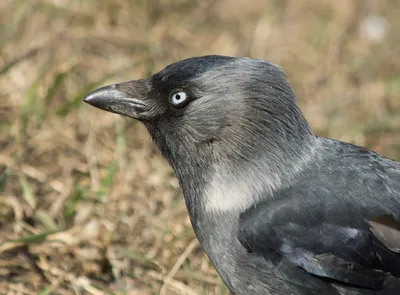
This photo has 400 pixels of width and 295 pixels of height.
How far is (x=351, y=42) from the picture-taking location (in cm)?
802

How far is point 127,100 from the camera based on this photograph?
4285 mm

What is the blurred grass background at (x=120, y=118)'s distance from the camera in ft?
15.9

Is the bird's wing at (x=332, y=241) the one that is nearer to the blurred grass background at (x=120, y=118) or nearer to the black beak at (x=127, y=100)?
the black beak at (x=127, y=100)

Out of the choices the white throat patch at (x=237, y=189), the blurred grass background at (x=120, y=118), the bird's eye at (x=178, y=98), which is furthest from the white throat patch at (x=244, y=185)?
the blurred grass background at (x=120, y=118)

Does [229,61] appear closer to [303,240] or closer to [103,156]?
[303,240]

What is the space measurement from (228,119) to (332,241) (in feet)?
2.75

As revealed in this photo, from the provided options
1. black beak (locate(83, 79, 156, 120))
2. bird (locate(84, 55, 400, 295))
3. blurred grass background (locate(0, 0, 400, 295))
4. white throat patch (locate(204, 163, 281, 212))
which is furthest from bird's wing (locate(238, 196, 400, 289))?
blurred grass background (locate(0, 0, 400, 295))

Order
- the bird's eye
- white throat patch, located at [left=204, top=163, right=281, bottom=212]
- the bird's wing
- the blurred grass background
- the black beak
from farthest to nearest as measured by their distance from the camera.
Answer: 1. the blurred grass background
2. the black beak
3. the bird's eye
4. white throat patch, located at [left=204, top=163, right=281, bottom=212]
5. the bird's wing

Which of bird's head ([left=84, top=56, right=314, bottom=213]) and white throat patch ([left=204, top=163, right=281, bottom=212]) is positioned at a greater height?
bird's head ([left=84, top=56, right=314, bottom=213])

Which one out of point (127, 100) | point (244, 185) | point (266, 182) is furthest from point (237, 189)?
point (127, 100)

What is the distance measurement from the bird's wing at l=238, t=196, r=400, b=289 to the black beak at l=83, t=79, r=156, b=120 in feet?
3.10

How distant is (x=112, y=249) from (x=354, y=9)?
4.62 m

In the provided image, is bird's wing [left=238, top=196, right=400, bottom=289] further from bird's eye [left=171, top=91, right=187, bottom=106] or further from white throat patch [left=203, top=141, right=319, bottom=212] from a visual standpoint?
bird's eye [left=171, top=91, right=187, bottom=106]

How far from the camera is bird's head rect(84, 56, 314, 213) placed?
157 inches
